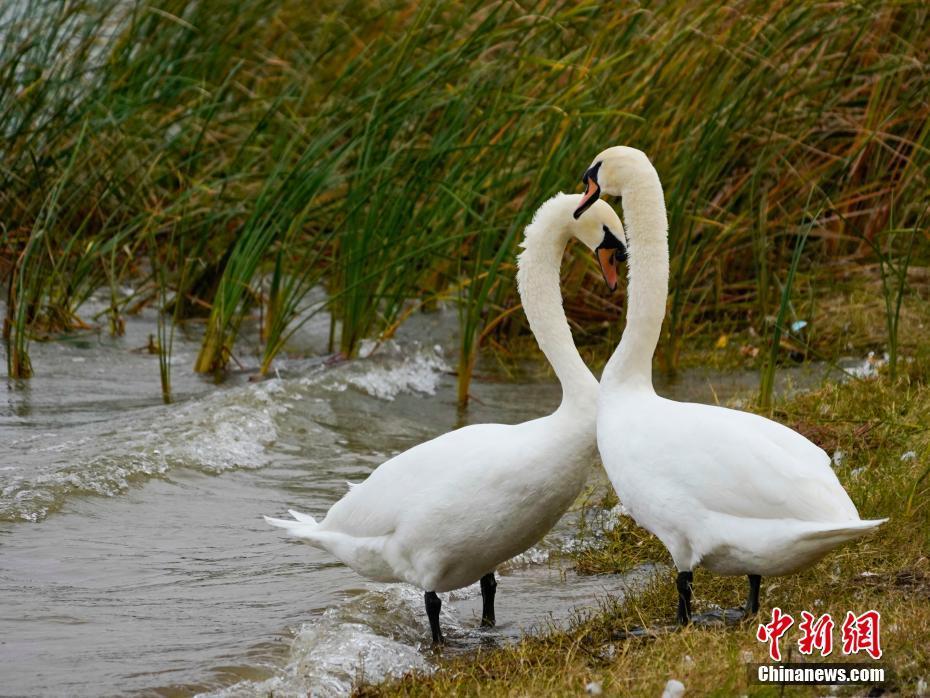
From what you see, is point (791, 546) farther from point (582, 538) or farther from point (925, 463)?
point (582, 538)

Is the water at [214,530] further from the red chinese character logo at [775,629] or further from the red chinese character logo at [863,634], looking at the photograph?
the red chinese character logo at [863,634]

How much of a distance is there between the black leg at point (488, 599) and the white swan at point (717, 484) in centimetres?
74

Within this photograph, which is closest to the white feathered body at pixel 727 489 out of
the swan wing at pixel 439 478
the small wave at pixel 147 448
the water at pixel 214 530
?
the swan wing at pixel 439 478

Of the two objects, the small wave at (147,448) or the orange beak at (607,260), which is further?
the small wave at (147,448)

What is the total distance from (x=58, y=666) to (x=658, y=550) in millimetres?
2401

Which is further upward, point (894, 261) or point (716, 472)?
point (894, 261)

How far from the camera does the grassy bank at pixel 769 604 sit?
12.2 ft

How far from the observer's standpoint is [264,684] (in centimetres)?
441

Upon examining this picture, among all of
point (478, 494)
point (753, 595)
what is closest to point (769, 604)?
point (753, 595)

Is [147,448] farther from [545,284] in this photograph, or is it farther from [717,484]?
[717,484]

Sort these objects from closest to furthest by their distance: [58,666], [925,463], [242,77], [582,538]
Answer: [58,666] < [925,463] < [582,538] < [242,77]

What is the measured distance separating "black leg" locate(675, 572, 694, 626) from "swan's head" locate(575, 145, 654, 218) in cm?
146

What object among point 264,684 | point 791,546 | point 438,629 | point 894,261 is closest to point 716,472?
point 791,546

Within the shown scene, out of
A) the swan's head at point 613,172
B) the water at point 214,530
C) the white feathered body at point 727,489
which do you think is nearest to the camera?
the white feathered body at point 727,489
